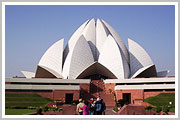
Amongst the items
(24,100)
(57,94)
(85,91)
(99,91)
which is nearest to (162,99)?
(99,91)

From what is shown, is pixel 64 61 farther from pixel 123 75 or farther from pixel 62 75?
pixel 123 75

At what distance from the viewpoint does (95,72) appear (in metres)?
28.8

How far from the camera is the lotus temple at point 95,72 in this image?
75.4 feet

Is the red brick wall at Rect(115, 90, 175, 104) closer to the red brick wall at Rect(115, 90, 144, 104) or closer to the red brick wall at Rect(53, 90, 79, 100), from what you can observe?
the red brick wall at Rect(115, 90, 144, 104)

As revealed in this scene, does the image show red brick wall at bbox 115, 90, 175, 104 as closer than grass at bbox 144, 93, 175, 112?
No

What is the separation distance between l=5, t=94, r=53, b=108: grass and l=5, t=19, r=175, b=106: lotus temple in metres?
1.09

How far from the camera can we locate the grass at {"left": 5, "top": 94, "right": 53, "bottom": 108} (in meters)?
18.1

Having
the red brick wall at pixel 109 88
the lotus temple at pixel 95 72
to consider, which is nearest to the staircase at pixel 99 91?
the lotus temple at pixel 95 72

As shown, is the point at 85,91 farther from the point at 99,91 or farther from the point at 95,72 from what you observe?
the point at 95,72

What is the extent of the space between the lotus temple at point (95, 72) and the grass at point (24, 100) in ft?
3.57

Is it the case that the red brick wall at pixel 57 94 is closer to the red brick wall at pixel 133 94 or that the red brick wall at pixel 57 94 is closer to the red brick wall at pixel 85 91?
the red brick wall at pixel 85 91

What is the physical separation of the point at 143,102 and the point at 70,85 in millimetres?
7163

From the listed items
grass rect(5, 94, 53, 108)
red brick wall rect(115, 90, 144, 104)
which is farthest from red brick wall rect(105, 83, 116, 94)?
grass rect(5, 94, 53, 108)

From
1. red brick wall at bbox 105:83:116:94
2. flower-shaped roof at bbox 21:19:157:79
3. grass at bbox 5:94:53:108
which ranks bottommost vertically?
grass at bbox 5:94:53:108
